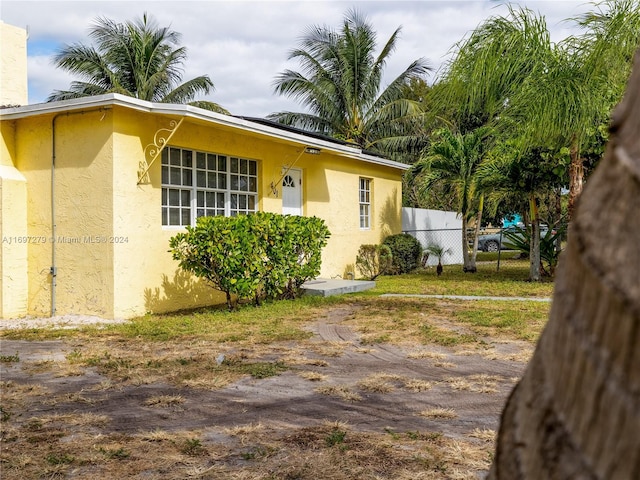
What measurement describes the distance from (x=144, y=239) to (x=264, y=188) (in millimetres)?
3375

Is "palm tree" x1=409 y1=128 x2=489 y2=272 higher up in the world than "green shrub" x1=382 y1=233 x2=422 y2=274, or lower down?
higher up

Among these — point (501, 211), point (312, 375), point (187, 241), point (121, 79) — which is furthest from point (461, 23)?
point (121, 79)

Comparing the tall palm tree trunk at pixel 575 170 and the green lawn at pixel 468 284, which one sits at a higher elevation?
the tall palm tree trunk at pixel 575 170

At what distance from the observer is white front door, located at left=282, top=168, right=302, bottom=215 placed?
1289 centimetres

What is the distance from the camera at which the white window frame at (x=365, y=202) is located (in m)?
16.3

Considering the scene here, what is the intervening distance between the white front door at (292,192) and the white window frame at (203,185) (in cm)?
112

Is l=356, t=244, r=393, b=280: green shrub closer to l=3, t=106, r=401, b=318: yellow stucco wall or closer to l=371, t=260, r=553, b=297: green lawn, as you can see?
l=371, t=260, r=553, b=297: green lawn

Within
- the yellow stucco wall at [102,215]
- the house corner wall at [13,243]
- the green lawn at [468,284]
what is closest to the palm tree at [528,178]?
the green lawn at [468,284]

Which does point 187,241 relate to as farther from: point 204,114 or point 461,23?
point 461,23

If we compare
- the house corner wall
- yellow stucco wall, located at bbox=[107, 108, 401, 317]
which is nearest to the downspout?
the house corner wall

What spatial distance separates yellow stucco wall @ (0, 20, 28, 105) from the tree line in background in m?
7.61

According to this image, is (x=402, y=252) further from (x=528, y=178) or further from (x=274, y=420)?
(x=274, y=420)

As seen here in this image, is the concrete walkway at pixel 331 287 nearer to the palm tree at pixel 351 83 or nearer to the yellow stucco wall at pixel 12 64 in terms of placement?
the yellow stucco wall at pixel 12 64

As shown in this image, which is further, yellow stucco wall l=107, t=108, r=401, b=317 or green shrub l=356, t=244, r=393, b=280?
green shrub l=356, t=244, r=393, b=280
